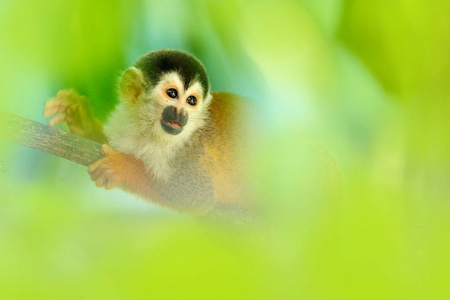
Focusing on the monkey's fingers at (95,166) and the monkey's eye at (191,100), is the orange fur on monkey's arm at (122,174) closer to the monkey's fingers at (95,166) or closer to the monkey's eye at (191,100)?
the monkey's fingers at (95,166)

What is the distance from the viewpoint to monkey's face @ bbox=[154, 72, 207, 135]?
861mm

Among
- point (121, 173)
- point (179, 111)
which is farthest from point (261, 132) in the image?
point (121, 173)

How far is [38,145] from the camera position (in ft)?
2.26

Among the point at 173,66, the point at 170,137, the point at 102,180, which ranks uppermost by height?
the point at 173,66

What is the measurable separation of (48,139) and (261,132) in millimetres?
351

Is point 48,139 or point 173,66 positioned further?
point 173,66

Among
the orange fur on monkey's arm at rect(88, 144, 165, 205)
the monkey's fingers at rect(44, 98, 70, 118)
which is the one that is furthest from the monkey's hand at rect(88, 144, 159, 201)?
the monkey's fingers at rect(44, 98, 70, 118)

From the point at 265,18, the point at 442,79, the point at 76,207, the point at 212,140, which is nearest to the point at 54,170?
the point at 76,207

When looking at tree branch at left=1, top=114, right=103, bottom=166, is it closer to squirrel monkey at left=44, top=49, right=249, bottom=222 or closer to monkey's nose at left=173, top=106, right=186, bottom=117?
squirrel monkey at left=44, top=49, right=249, bottom=222

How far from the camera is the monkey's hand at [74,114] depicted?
73cm

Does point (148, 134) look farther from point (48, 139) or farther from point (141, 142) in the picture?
point (48, 139)

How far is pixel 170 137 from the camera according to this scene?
882mm

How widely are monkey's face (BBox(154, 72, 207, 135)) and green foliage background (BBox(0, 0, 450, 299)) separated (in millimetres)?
82

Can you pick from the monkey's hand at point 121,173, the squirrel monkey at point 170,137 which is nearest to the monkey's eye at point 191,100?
the squirrel monkey at point 170,137
